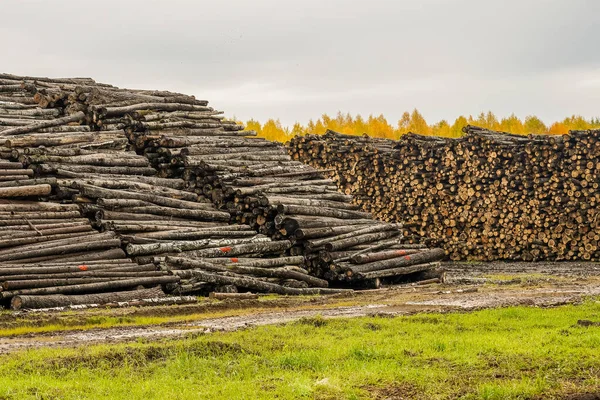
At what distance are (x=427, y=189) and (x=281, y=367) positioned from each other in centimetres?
2452

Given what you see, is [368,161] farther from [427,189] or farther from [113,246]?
[113,246]

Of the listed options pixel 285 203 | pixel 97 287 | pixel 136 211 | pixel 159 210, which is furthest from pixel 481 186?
pixel 97 287

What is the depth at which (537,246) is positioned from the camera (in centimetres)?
3244

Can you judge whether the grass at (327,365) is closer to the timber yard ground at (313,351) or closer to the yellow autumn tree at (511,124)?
the timber yard ground at (313,351)

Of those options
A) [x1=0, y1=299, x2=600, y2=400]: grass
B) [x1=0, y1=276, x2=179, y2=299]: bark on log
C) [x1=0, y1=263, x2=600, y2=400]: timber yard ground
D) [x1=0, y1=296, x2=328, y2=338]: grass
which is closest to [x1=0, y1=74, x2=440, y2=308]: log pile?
[x1=0, y1=276, x2=179, y2=299]: bark on log

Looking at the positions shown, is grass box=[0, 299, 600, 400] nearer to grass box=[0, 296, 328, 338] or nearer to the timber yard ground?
the timber yard ground

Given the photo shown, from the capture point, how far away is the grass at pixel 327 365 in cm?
966

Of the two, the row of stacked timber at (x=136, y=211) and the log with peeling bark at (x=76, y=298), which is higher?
the row of stacked timber at (x=136, y=211)

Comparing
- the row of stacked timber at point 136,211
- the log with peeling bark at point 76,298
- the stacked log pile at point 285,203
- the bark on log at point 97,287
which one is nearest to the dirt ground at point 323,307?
the log with peeling bark at point 76,298

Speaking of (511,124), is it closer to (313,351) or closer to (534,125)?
(534,125)

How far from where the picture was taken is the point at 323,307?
62.2 ft

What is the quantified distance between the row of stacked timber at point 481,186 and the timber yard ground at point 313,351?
521 inches

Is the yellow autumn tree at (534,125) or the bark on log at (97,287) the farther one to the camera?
the yellow autumn tree at (534,125)

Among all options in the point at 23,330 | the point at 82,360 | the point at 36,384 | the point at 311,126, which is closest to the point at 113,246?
the point at 23,330
